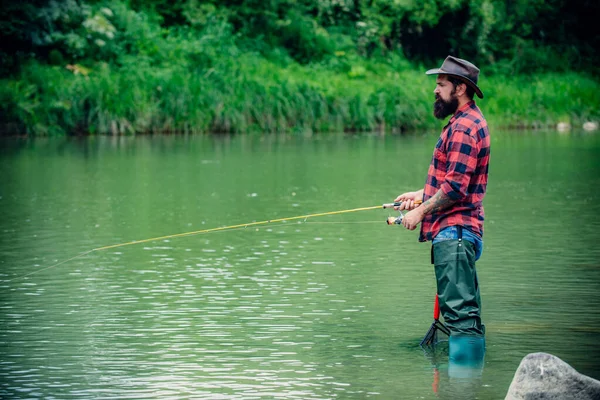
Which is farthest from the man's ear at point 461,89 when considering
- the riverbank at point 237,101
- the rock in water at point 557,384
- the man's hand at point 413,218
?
the riverbank at point 237,101

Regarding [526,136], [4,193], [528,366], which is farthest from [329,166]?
[528,366]

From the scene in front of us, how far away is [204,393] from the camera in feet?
22.9

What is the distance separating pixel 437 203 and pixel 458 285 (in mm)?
507

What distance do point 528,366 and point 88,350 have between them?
3142 millimetres

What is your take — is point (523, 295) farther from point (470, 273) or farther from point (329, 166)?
point (329, 166)

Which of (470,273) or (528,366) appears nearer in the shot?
(528,366)

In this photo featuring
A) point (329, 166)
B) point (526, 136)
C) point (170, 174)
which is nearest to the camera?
point (170, 174)

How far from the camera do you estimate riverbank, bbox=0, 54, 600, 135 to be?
33.8 meters

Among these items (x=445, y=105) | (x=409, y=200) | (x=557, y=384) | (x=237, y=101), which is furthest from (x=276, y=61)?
(x=557, y=384)

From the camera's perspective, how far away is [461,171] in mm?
7508

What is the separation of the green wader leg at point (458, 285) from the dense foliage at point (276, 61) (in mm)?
26716

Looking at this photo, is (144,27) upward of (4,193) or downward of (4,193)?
upward

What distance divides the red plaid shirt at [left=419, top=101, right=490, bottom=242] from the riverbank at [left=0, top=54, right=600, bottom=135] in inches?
1046

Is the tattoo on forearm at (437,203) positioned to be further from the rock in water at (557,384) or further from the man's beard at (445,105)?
the rock in water at (557,384)
